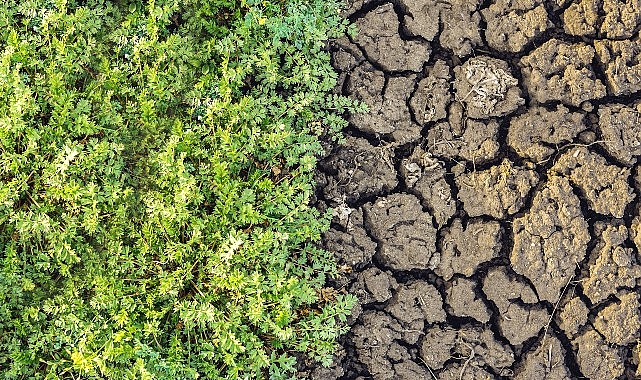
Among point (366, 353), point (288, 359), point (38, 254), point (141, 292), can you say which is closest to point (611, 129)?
point (366, 353)

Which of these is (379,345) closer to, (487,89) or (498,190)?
(498,190)

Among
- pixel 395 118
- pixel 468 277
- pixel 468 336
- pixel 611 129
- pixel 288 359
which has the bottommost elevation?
pixel 288 359

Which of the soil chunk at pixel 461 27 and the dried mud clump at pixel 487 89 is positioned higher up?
the soil chunk at pixel 461 27

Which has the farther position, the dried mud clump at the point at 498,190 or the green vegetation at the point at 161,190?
the dried mud clump at the point at 498,190

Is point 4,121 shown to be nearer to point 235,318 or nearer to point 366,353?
point 235,318

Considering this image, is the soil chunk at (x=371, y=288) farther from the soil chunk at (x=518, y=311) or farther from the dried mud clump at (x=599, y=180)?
the dried mud clump at (x=599, y=180)

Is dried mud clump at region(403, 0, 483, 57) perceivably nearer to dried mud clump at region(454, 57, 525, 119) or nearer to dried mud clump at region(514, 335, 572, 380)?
dried mud clump at region(454, 57, 525, 119)

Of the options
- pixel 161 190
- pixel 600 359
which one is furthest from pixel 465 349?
pixel 161 190

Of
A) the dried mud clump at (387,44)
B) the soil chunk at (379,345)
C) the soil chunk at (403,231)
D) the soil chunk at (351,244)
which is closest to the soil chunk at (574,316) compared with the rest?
the soil chunk at (403,231)
